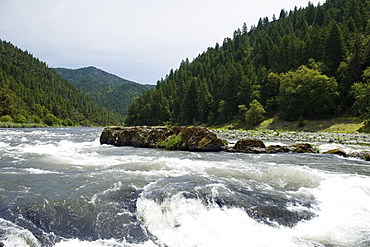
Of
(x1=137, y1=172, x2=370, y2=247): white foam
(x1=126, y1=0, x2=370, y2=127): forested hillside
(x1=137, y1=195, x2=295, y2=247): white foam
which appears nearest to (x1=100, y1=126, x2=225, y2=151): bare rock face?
(x1=137, y1=172, x2=370, y2=247): white foam

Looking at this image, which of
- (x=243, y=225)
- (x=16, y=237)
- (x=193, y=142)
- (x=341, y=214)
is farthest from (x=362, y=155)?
(x=16, y=237)

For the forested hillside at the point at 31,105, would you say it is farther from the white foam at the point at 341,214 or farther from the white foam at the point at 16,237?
the white foam at the point at 341,214

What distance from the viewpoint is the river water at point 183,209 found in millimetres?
6145

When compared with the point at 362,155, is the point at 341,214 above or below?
below

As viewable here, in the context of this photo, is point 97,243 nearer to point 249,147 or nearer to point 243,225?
point 243,225

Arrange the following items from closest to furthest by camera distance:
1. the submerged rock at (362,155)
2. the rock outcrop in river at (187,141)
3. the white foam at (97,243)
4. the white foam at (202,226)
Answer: the white foam at (97,243)
the white foam at (202,226)
the submerged rock at (362,155)
the rock outcrop in river at (187,141)

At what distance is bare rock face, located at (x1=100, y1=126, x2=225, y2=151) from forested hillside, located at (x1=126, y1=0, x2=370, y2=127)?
98.6 feet

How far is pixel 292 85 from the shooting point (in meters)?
56.5

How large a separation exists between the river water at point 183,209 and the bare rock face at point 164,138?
10.0 metres

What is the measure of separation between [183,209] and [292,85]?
56.7 m

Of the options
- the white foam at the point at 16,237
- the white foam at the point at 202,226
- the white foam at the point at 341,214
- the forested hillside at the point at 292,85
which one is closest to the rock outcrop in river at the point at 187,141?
the white foam at the point at 341,214

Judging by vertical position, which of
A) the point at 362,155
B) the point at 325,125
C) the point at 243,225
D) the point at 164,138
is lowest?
the point at 243,225

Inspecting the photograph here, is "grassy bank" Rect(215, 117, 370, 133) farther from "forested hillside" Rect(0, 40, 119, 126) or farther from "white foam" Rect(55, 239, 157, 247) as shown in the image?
"forested hillside" Rect(0, 40, 119, 126)

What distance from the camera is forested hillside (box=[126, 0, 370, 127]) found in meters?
49.4
